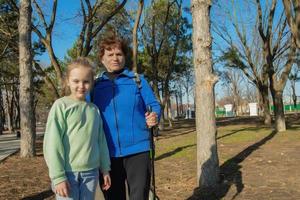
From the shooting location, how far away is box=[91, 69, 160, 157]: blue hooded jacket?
4.03 metres

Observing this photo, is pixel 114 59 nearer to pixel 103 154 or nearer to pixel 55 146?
pixel 103 154

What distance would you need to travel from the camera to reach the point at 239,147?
13391 millimetres

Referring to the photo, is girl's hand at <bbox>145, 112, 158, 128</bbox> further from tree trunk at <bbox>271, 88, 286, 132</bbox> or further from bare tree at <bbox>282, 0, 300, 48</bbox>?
tree trunk at <bbox>271, 88, 286, 132</bbox>

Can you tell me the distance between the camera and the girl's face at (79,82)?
361cm

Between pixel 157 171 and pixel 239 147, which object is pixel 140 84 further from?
pixel 239 147

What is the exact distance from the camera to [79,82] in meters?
3.62

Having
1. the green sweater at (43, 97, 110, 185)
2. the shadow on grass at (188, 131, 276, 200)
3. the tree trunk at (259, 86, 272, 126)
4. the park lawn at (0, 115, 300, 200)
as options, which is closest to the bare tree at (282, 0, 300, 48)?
the park lawn at (0, 115, 300, 200)

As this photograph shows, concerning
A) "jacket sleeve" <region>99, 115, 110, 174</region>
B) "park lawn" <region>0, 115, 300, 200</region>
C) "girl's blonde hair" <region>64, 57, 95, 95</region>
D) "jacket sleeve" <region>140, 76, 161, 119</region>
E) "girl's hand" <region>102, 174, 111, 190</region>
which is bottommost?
"park lawn" <region>0, 115, 300, 200</region>

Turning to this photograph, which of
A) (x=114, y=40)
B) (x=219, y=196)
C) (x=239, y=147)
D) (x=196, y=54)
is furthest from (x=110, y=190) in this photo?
(x=239, y=147)

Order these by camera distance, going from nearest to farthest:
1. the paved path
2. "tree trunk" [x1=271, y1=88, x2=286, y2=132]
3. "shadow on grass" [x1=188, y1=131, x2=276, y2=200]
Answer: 1. "shadow on grass" [x1=188, y1=131, x2=276, y2=200]
2. the paved path
3. "tree trunk" [x1=271, y1=88, x2=286, y2=132]

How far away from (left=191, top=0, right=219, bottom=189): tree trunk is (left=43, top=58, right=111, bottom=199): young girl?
4.25 meters

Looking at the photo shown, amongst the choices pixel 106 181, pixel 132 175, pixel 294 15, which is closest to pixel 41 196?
pixel 132 175

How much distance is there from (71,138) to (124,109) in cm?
66

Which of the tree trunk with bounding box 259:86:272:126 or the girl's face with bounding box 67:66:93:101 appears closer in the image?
the girl's face with bounding box 67:66:93:101
